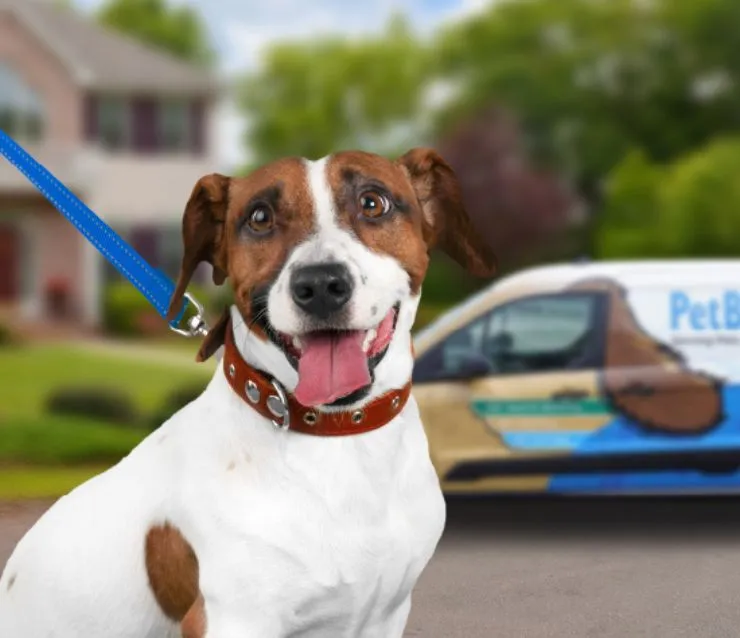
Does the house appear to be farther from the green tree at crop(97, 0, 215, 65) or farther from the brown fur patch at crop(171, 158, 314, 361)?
the brown fur patch at crop(171, 158, 314, 361)

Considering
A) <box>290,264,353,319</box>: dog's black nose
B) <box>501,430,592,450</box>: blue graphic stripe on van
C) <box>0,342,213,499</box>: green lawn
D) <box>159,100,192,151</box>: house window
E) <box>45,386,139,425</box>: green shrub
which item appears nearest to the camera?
<box>290,264,353,319</box>: dog's black nose

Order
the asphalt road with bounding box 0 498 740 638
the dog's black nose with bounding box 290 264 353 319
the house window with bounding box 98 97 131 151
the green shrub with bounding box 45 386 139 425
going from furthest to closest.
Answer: the house window with bounding box 98 97 131 151 < the green shrub with bounding box 45 386 139 425 < the asphalt road with bounding box 0 498 740 638 < the dog's black nose with bounding box 290 264 353 319

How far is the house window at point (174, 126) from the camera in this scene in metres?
36.2

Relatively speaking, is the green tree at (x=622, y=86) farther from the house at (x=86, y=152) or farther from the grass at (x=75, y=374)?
the grass at (x=75, y=374)

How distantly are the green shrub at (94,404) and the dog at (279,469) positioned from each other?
1276 centimetres

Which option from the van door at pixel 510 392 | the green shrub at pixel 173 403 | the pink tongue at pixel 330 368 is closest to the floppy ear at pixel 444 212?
the pink tongue at pixel 330 368

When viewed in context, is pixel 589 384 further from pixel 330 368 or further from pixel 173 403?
pixel 173 403

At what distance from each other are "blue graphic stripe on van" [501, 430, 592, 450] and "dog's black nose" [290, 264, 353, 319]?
616 centimetres

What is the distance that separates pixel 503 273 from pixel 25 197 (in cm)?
1313

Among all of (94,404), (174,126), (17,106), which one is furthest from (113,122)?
(94,404)

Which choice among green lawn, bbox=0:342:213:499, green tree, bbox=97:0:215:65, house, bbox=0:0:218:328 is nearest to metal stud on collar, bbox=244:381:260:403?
green lawn, bbox=0:342:213:499

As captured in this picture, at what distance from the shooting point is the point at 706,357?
9219mm

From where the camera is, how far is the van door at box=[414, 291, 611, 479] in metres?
9.15

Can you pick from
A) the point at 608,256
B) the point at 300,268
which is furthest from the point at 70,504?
the point at 608,256
